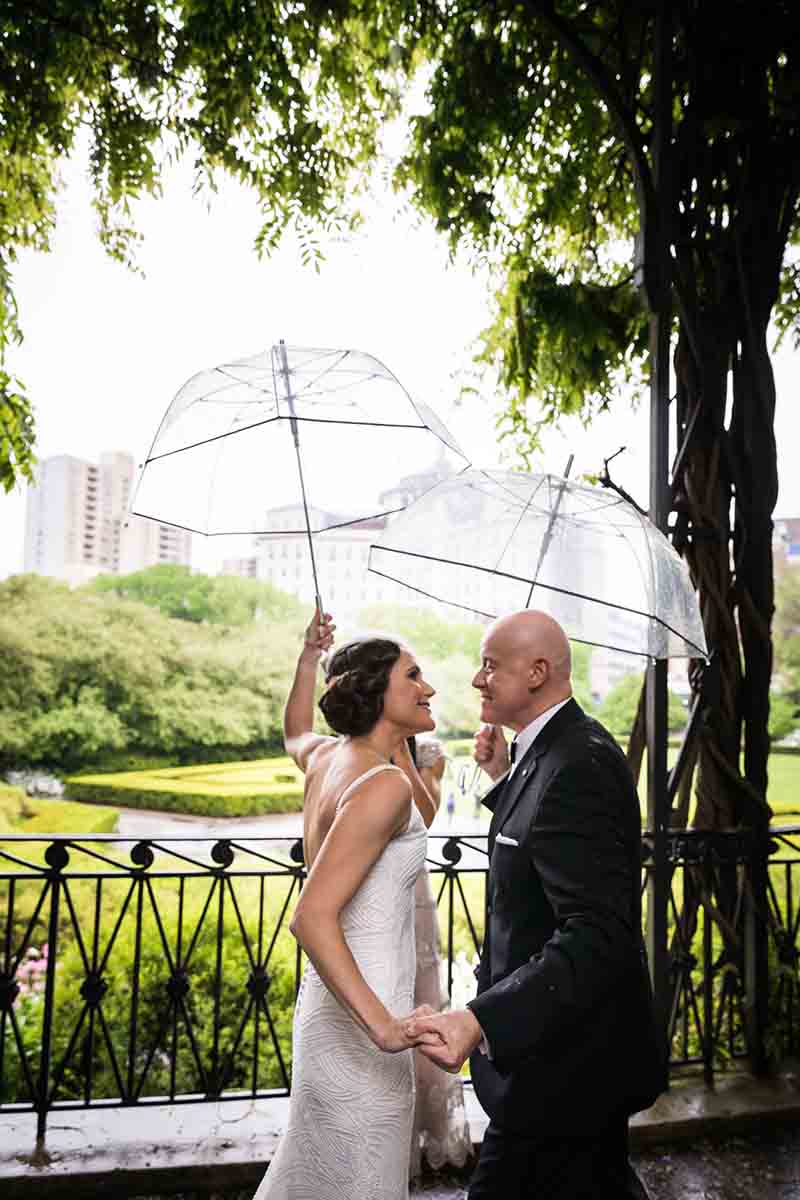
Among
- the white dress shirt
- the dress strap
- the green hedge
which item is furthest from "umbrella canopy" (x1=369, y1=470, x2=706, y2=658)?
the green hedge

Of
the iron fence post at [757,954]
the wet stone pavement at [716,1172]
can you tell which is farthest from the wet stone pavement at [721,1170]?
the iron fence post at [757,954]

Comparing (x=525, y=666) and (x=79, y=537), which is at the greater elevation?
(x=79, y=537)

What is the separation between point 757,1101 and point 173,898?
1027cm

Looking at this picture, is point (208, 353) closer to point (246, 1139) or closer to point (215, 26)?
point (215, 26)

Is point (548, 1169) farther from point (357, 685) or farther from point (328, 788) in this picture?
point (357, 685)

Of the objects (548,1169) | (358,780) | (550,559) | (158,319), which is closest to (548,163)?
(550,559)

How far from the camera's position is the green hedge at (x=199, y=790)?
53.4 ft

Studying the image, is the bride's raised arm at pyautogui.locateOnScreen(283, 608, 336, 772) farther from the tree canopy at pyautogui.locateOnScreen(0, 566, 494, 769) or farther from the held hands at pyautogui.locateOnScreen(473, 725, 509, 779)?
the tree canopy at pyautogui.locateOnScreen(0, 566, 494, 769)

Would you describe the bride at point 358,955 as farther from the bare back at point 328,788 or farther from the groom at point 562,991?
the groom at point 562,991

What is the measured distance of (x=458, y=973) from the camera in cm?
905

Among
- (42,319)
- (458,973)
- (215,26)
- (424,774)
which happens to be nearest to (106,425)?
(42,319)

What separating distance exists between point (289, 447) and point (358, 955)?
152 centimetres

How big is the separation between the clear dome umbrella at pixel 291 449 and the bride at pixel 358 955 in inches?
19.0

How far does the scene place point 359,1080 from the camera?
1664 millimetres
